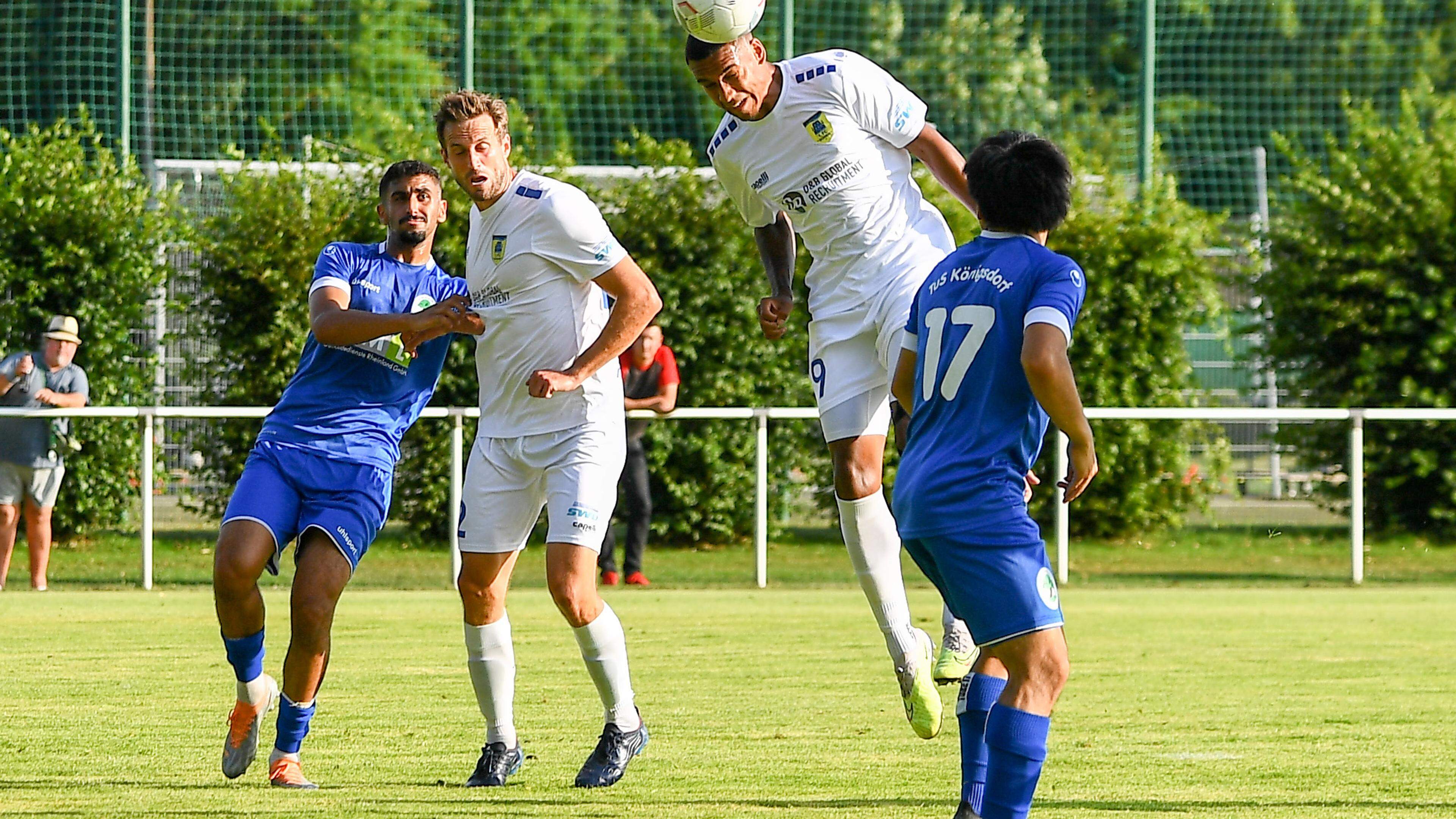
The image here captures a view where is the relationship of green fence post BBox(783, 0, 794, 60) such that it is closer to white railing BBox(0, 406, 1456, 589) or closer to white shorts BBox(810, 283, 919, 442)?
white railing BBox(0, 406, 1456, 589)

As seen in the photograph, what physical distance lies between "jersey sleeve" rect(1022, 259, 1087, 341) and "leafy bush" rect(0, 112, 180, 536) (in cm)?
1209

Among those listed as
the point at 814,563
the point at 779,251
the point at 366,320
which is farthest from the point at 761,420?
the point at 366,320

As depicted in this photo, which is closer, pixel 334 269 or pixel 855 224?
pixel 334 269

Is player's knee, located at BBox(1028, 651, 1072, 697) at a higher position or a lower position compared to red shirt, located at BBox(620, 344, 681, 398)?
lower

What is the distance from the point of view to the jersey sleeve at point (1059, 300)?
175 inches

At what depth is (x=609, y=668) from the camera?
20.4ft

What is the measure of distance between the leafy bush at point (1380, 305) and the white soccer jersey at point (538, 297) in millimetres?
11368

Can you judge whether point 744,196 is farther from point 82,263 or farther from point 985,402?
point 82,263

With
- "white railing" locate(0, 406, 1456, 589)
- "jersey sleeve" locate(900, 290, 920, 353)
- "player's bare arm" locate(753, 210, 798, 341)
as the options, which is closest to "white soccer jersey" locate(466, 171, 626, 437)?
"player's bare arm" locate(753, 210, 798, 341)

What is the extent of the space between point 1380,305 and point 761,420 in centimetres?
618

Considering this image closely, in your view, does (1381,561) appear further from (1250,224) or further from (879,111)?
(879,111)

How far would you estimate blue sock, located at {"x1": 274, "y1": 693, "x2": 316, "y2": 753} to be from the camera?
605cm

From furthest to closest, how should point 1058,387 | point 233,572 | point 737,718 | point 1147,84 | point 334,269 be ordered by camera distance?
point 1147,84
point 737,718
point 334,269
point 233,572
point 1058,387

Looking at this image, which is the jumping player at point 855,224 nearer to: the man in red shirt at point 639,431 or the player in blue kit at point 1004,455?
the player in blue kit at point 1004,455
